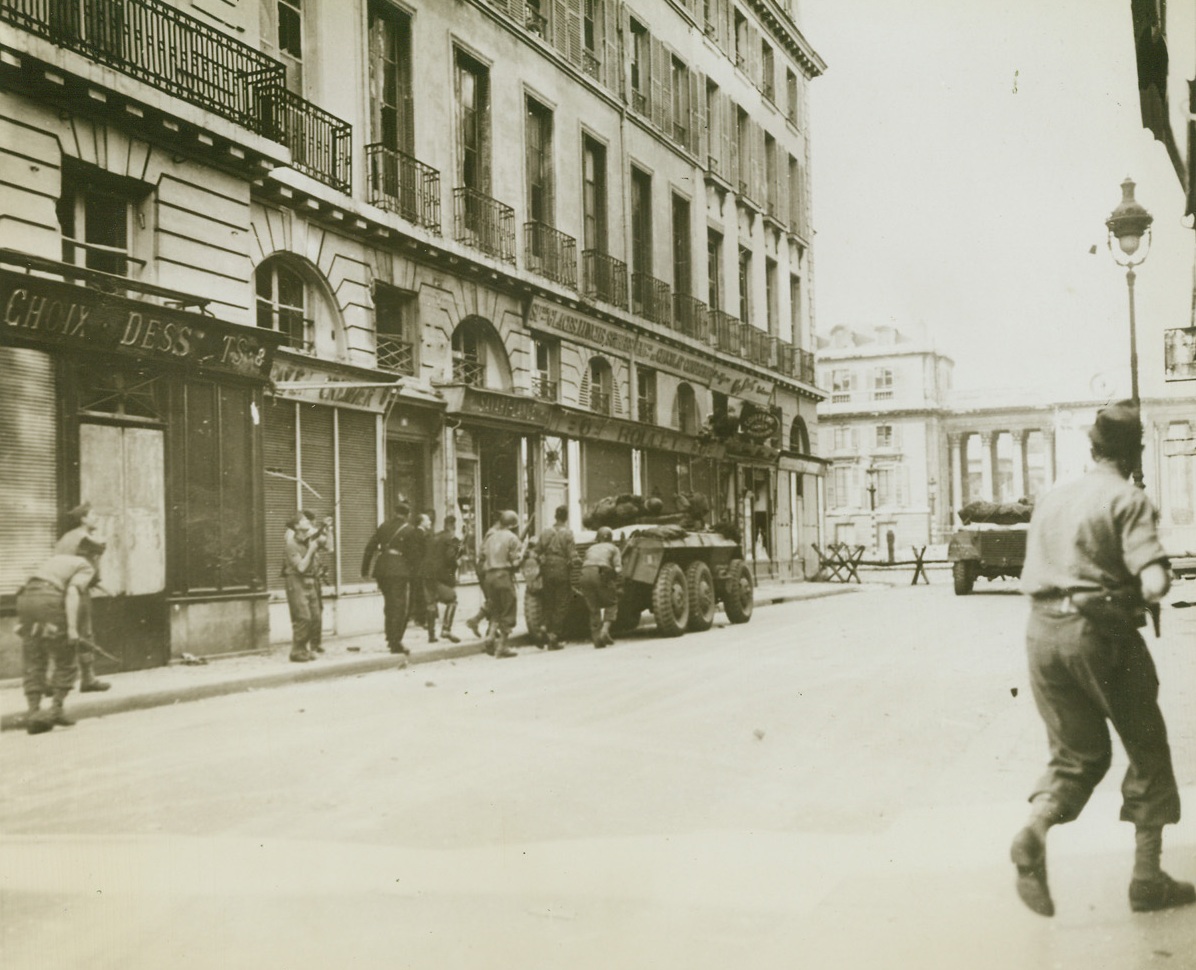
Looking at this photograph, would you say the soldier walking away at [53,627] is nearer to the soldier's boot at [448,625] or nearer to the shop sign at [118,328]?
the shop sign at [118,328]

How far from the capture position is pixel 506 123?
1630 centimetres

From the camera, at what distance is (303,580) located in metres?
9.00

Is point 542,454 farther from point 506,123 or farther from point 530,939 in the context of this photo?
point 530,939

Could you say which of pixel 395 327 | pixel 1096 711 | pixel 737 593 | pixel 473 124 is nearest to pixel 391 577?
pixel 395 327

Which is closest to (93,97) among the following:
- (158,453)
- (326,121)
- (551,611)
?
(158,453)

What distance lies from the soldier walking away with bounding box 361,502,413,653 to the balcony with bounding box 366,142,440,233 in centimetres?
406

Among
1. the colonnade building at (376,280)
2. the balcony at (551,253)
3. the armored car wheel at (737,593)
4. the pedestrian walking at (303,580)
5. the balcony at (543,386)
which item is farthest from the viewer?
the balcony at (543,386)

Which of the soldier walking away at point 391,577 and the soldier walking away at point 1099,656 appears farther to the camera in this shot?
the soldier walking away at point 391,577

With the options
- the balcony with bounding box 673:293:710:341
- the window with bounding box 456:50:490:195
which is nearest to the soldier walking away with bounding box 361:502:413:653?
the balcony with bounding box 673:293:710:341

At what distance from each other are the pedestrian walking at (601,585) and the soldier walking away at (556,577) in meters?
0.23

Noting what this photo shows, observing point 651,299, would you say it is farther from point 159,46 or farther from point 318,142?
point 159,46

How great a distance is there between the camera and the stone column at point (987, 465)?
397cm

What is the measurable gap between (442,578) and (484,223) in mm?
5537

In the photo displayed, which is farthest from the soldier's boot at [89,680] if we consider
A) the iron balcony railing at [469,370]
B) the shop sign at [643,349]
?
the shop sign at [643,349]
